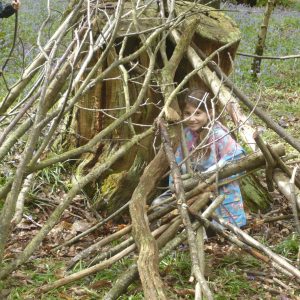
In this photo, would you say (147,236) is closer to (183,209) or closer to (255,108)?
(183,209)

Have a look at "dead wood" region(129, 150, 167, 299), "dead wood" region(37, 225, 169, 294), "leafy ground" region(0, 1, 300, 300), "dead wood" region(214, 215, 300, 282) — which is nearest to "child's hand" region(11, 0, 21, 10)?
"leafy ground" region(0, 1, 300, 300)

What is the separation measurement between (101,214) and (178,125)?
3.63 feet

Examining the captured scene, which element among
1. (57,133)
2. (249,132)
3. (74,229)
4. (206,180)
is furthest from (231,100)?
(57,133)

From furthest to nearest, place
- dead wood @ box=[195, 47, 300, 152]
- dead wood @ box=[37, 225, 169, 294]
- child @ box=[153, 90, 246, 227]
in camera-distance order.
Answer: child @ box=[153, 90, 246, 227]
dead wood @ box=[195, 47, 300, 152]
dead wood @ box=[37, 225, 169, 294]

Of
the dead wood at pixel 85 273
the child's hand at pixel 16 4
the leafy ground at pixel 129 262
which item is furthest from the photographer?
the leafy ground at pixel 129 262

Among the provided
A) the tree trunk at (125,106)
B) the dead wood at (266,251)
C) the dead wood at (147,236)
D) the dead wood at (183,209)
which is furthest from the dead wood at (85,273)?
the tree trunk at (125,106)

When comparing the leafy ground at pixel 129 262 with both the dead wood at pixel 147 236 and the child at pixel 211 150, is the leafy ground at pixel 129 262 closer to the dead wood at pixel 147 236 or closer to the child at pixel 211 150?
the child at pixel 211 150

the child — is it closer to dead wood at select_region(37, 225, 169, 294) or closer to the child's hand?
dead wood at select_region(37, 225, 169, 294)

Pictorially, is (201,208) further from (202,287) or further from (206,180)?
(202,287)

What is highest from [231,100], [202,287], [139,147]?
[231,100]

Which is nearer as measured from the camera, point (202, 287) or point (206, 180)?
point (202, 287)

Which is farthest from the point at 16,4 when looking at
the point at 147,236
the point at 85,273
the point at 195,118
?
the point at 195,118

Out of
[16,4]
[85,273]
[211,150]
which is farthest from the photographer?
[211,150]

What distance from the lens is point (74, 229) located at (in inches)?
177
